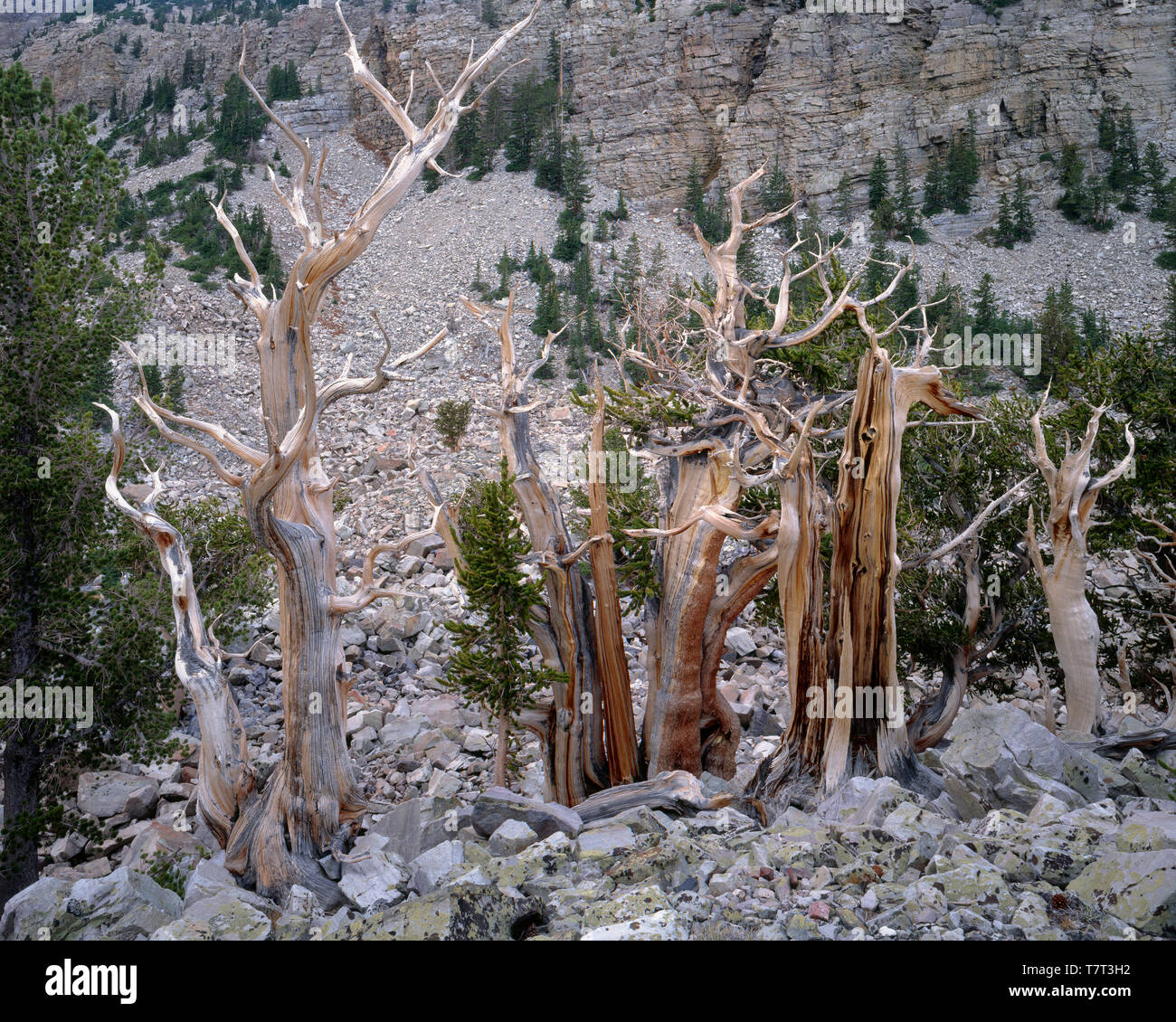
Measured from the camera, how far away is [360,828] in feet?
23.4

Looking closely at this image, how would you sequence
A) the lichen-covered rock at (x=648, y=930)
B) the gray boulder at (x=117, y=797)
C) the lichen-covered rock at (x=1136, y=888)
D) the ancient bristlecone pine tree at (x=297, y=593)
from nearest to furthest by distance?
the lichen-covered rock at (x=1136, y=888) → the lichen-covered rock at (x=648, y=930) → the ancient bristlecone pine tree at (x=297, y=593) → the gray boulder at (x=117, y=797)

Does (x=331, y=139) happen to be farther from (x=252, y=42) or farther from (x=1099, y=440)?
(x=1099, y=440)

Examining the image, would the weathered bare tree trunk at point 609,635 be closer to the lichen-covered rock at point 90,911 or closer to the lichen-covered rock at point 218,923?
the lichen-covered rock at point 218,923

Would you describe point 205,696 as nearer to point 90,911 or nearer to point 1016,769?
point 90,911

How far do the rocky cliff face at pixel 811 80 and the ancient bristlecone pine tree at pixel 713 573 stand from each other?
143 ft

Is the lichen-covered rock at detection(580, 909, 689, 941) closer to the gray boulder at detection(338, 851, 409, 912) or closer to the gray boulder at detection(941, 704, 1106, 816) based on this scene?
the gray boulder at detection(338, 851, 409, 912)

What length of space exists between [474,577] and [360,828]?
235 centimetres

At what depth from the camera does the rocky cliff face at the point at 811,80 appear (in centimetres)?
4709

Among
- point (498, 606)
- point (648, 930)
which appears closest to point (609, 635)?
point (498, 606)

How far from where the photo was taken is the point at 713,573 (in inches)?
316

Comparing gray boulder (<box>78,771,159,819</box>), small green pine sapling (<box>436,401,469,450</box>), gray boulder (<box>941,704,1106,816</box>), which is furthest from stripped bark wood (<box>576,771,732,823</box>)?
small green pine sapling (<box>436,401,469,450</box>)

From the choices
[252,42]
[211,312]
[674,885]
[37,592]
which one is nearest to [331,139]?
[252,42]

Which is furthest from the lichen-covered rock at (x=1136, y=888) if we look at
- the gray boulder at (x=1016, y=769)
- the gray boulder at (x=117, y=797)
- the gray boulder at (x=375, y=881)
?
the gray boulder at (x=117, y=797)

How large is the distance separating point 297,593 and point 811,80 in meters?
54.9
